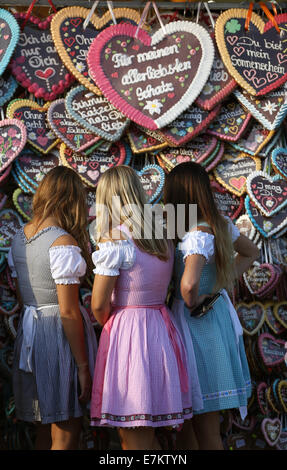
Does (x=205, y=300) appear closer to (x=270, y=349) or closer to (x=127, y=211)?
(x=127, y=211)

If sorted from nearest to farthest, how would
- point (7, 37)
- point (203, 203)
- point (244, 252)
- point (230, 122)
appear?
point (203, 203), point (244, 252), point (7, 37), point (230, 122)

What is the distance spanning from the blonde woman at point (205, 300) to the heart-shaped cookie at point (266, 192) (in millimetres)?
679

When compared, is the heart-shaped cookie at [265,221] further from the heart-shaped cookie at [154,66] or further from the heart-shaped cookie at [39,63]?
the heart-shaped cookie at [39,63]

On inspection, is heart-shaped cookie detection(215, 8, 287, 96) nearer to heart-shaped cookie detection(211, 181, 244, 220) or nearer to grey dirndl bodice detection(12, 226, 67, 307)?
heart-shaped cookie detection(211, 181, 244, 220)

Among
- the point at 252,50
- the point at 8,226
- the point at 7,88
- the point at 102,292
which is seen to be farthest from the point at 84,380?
the point at 252,50

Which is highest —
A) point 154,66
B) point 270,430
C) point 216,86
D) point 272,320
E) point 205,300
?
point 154,66

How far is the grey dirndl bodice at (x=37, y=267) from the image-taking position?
90.5 inches

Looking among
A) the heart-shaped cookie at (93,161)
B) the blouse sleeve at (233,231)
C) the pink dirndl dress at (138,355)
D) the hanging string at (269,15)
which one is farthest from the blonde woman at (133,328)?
the hanging string at (269,15)

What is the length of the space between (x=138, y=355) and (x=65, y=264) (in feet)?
1.49

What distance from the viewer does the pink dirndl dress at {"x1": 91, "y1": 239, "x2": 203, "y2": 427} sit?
2109mm

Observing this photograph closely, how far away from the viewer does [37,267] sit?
231 cm

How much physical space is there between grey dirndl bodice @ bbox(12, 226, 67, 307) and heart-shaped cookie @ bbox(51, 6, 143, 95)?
3.58 feet

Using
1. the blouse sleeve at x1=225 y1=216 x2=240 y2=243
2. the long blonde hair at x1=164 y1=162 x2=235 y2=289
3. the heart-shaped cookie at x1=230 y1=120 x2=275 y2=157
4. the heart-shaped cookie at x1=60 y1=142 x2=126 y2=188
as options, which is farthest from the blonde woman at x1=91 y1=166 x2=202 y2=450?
the heart-shaped cookie at x1=230 y1=120 x2=275 y2=157

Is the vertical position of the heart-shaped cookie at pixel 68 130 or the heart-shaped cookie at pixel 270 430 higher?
the heart-shaped cookie at pixel 68 130
